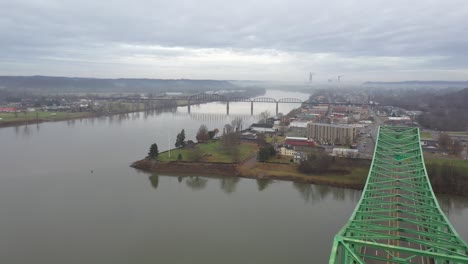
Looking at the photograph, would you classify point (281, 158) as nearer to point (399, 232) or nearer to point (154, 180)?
point (154, 180)

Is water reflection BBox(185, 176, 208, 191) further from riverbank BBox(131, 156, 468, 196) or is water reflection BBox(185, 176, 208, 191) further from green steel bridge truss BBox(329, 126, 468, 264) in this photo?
green steel bridge truss BBox(329, 126, 468, 264)

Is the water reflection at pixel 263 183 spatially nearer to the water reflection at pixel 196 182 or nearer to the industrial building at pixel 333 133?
the water reflection at pixel 196 182

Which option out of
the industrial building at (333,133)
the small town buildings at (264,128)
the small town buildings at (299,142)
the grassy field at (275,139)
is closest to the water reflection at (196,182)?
the small town buildings at (299,142)

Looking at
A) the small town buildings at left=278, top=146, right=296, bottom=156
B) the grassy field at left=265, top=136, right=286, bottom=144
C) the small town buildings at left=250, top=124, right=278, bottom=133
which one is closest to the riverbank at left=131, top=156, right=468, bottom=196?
the small town buildings at left=278, top=146, right=296, bottom=156

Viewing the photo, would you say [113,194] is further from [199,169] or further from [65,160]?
[65,160]

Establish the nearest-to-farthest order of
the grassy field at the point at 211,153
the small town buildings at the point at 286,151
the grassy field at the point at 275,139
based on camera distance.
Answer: the grassy field at the point at 211,153, the small town buildings at the point at 286,151, the grassy field at the point at 275,139

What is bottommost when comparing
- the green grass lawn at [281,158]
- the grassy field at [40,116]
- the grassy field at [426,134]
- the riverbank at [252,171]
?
the riverbank at [252,171]

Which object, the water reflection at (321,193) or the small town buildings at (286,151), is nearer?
the water reflection at (321,193)
